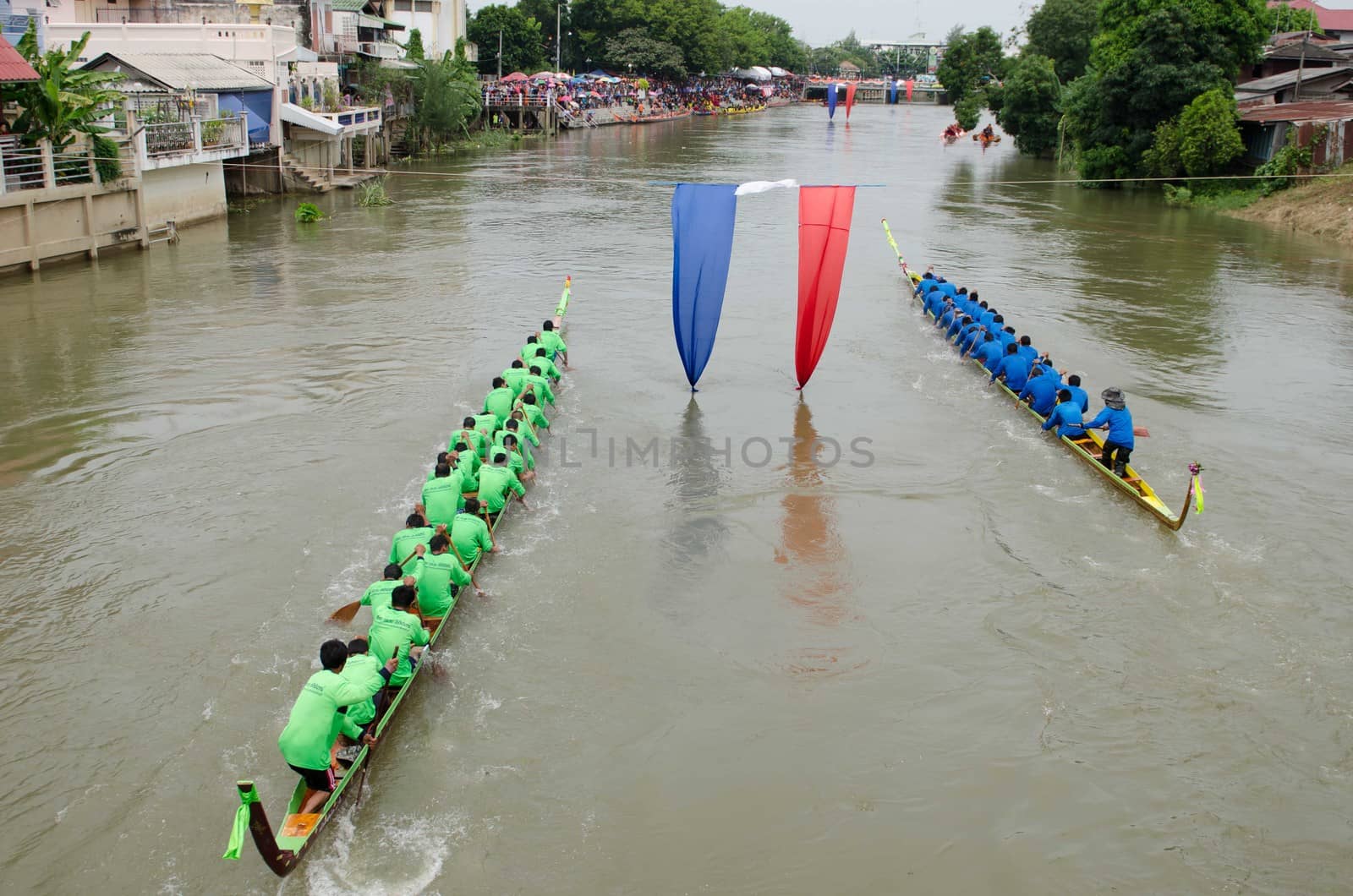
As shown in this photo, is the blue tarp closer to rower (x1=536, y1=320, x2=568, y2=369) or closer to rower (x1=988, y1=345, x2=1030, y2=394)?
rower (x1=536, y1=320, x2=568, y2=369)

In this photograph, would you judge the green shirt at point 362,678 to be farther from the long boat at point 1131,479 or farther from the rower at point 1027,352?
the rower at point 1027,352

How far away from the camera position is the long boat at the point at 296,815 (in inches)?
231

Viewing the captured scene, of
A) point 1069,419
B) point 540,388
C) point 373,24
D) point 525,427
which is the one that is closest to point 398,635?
point 525,427

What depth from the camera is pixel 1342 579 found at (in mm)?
10141

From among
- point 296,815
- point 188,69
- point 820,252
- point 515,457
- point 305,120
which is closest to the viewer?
point 296,815

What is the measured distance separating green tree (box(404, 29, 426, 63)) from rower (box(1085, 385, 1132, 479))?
43917 mm

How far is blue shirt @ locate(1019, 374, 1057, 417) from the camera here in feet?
45.7

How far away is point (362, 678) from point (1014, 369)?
10.8 m

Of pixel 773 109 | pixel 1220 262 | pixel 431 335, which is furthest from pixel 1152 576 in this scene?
pixel 773 109

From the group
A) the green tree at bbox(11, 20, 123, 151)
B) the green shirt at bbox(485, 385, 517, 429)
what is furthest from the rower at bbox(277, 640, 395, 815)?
the green tree at bbox(11, 20, 123, 151)

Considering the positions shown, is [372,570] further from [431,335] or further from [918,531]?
[431,335]

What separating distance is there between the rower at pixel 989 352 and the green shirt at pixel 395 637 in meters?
10.5

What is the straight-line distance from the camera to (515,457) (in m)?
11.4

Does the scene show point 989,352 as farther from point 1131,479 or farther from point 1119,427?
point 1131,479
